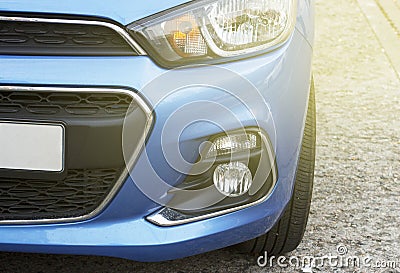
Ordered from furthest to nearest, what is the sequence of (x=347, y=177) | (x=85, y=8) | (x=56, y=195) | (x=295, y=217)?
(x=347, y=177), (x=295, y=217), (x=56, y=195), (x=85, y=8)

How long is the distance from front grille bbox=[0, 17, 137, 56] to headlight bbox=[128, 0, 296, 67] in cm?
6

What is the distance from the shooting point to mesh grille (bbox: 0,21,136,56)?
2.05 metres

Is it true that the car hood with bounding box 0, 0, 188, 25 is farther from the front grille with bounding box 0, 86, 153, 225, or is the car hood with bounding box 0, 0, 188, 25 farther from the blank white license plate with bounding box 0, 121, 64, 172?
the blank white license plate with bounding box 0, 121, 64, 172

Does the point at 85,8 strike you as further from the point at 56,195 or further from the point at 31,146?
the point at 56,195

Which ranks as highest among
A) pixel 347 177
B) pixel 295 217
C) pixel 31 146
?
pixel 31 146

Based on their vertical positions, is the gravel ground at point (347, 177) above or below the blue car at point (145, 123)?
below

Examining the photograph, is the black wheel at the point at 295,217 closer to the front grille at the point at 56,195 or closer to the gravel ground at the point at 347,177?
the gravel ground at the point at 347,177

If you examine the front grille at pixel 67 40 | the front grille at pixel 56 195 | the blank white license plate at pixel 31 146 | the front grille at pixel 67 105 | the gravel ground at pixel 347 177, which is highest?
the front grille at pixel 67 40

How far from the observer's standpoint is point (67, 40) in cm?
206

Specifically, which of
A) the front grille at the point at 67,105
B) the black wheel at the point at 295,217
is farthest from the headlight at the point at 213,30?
the black wheel at the point at 295,217

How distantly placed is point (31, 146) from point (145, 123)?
0.30m

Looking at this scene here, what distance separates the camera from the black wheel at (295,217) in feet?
8.29

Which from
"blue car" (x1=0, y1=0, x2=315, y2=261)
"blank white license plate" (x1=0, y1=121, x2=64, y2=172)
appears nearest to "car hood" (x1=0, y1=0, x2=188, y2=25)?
"blue car" (x1=0, y1=0, x2=315, y2=261)

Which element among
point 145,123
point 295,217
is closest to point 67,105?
point 145,123
